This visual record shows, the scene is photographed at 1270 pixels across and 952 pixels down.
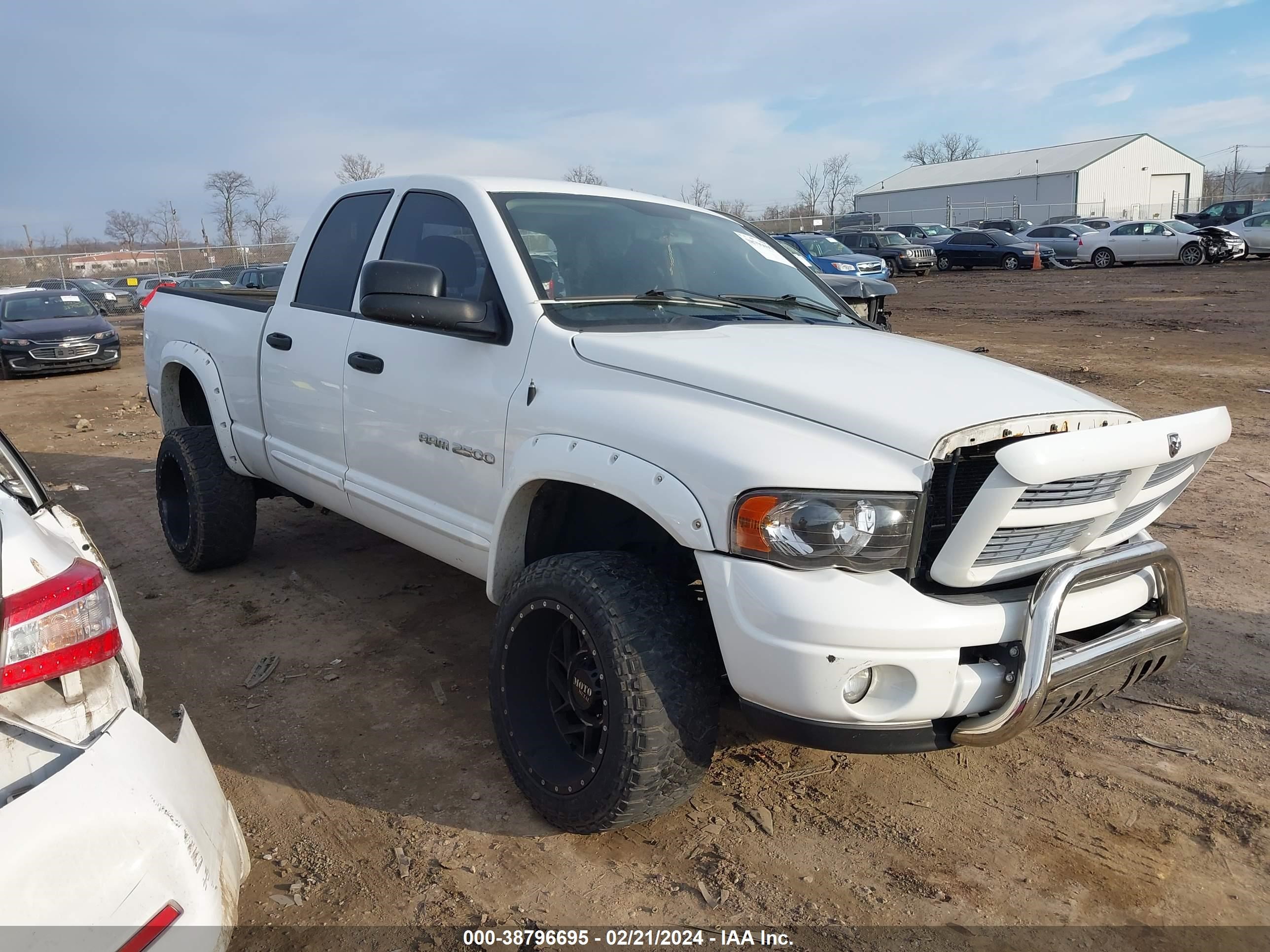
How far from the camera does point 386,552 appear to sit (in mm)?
5418

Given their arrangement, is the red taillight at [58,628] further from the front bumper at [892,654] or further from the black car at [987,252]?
the black car at [987,252]

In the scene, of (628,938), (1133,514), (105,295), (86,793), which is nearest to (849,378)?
(1133,514)

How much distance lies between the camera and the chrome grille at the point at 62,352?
1573cm

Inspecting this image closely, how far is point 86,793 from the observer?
1666mm

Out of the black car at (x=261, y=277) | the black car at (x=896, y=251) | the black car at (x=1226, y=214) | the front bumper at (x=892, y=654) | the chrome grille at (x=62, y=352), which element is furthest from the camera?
the black car at (x=1226, y=214)

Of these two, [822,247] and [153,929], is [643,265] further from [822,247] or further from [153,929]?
[822,247]

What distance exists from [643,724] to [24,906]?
1362mm

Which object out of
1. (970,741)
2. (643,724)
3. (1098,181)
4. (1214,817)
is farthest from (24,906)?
(1098,181)

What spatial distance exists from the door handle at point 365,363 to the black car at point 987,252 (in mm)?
27895

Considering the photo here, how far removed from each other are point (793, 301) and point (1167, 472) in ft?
4.96

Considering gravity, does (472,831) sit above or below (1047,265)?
below

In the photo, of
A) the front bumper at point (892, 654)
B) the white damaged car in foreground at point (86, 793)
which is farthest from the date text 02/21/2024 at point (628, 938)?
the white damaged car in foreground at point (86, 793)

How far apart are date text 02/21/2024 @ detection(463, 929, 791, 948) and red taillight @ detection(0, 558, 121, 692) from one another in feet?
3.86

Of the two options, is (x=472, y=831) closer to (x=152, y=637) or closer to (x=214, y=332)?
(x=152, y=637)
